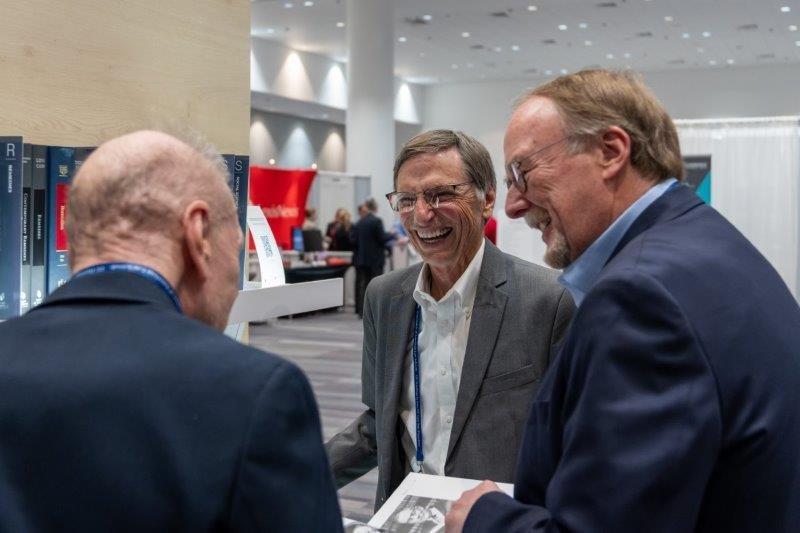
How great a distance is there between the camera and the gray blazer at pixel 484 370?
186cm

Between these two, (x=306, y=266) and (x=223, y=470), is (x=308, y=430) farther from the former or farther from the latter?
(x=306, y=266)

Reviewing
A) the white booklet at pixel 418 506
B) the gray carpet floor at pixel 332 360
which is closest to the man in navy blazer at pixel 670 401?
the white booklet at pixel 418 506

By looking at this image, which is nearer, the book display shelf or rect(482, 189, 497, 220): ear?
the book display shelf

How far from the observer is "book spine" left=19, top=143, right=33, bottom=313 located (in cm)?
150

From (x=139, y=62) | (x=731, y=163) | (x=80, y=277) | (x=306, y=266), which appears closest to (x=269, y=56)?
(x=306, y=266)

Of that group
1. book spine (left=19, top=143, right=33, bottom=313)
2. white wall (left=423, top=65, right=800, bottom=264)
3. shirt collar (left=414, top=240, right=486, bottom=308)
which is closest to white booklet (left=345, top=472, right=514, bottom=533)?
shirt collar (left=414, top=240, right=486, bottom=308)

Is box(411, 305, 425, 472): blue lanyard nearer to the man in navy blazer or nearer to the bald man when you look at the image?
the man in navy blazer

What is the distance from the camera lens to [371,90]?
17.2 m

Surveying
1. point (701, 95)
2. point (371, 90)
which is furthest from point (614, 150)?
point (701, 95)

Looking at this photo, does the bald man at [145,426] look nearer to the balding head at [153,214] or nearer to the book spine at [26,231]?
the balding head at [153,214]

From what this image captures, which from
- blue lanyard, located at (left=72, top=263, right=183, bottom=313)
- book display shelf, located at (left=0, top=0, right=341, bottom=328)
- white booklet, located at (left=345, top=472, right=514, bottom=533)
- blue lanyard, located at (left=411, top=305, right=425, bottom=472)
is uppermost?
book display shelf, located at (left=0, top=0, right=341, bottom=328)

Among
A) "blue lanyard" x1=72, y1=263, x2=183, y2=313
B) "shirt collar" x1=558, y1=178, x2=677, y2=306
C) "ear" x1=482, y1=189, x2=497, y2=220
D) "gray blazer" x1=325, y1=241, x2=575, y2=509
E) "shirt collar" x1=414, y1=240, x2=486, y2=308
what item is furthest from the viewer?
"ear" x1=482, y1=189, x2=497, y2=220

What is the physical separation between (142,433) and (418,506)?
0.78m

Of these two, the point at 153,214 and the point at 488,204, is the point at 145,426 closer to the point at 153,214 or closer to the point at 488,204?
the point at 153,214
